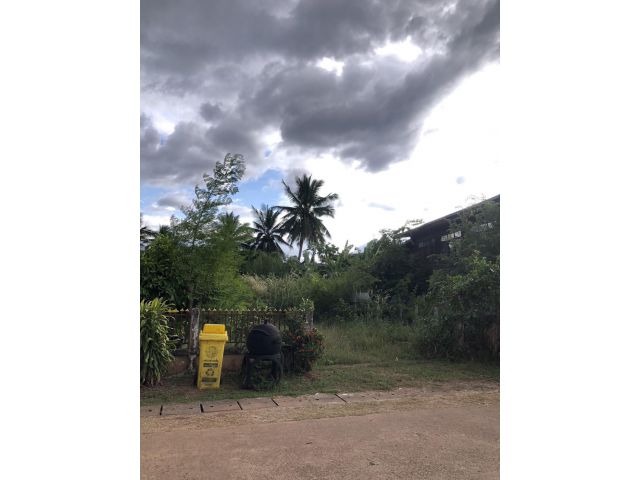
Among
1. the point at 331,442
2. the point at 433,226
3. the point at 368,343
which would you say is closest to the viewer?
the point at 331,442

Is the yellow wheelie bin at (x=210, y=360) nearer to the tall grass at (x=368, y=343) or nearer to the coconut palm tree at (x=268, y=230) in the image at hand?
the tall grass at (x=368, y=343)

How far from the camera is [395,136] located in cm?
232

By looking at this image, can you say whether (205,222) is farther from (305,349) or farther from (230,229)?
(305,349)

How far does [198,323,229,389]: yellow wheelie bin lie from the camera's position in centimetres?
406

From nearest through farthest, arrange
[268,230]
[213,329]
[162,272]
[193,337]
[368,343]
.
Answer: [213,329] → [193,337] → [162,272] → [368,343] → [268,230]

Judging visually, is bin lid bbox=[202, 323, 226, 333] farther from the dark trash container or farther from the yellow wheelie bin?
the dark trash container

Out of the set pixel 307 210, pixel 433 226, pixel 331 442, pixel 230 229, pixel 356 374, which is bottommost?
pixel 356 374

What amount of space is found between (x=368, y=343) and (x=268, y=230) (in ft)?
53.0

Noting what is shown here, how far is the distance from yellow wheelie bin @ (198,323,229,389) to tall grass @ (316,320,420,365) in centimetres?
147

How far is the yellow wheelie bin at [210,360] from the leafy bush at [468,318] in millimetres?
2729

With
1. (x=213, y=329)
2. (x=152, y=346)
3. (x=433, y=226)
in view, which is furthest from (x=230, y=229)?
(x=433, y=226)

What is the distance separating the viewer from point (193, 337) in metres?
4.45
